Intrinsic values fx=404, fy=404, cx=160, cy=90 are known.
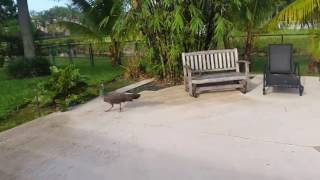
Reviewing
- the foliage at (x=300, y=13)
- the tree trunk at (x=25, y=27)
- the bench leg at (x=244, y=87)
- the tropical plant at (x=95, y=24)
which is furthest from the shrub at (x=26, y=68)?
the foliage at (x=300, y=13)

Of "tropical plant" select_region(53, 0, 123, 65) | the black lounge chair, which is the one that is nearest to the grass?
"tropical plant" select_region(53, 0, 123, 65)

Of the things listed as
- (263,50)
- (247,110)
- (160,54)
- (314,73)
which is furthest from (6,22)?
(247,110)

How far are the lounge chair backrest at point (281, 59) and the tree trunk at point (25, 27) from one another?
8034 millimetres

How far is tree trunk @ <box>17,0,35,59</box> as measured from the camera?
12.8m

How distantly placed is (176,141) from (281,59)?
3.83 m

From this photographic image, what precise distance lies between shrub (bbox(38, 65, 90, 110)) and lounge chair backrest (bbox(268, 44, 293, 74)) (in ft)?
12.9

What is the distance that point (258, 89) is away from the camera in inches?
337

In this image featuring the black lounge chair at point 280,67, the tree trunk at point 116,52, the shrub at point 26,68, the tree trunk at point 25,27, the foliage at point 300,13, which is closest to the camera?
the black lounge chair at point 280,67

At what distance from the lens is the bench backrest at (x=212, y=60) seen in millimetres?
8867

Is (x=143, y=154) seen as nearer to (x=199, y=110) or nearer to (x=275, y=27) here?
(x=199, y=110)

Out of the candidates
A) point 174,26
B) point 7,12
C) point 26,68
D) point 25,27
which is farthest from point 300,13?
point 7,12

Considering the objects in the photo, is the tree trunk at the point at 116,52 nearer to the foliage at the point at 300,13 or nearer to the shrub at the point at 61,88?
the foliage at the point at 300,13

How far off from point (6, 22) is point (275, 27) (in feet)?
68.5

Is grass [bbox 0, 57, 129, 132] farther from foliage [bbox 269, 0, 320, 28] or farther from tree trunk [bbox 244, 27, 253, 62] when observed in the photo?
foliage [bbox 269, 0, 320, 28]
